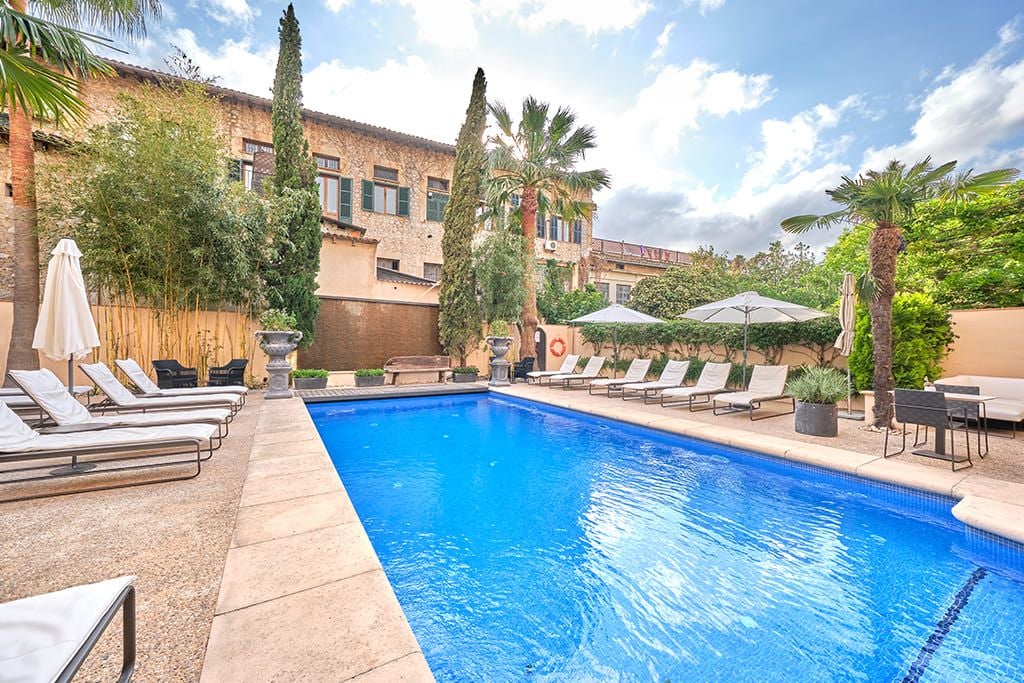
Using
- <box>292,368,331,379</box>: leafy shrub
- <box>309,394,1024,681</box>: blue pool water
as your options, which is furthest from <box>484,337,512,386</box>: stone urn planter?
<box>309,394,1024,681</box>: blue pool water

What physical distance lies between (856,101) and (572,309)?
33.0ft

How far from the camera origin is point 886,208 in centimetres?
614

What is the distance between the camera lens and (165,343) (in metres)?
8.64

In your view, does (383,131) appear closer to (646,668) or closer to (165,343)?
(165,343)

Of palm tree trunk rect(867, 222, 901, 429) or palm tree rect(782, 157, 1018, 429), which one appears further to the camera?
palm tree trunk rect(867, 222, 901, 429)

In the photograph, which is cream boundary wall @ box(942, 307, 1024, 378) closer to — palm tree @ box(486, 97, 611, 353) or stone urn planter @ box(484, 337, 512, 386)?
palm tree @ box(486, 97, 611, 353)

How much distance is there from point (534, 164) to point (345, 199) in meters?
7.80

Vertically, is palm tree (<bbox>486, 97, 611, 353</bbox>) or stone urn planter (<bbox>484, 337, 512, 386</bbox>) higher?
palm tree (<bbox>486, 97, 611, 353</bbox>)

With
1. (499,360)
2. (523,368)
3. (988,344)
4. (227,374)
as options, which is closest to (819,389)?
(988,344)

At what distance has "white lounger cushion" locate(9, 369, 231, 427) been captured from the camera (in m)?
3.93

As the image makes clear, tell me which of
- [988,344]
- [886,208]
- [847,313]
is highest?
[886,208]

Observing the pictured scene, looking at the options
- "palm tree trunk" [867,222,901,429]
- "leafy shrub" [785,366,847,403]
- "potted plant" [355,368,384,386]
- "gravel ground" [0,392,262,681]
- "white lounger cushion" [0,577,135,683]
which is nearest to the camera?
"white lounger cushion" [0,577,135,683]

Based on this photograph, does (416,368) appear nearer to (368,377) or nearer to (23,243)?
(368,377)

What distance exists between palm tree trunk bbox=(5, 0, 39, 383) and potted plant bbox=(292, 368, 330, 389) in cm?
428
